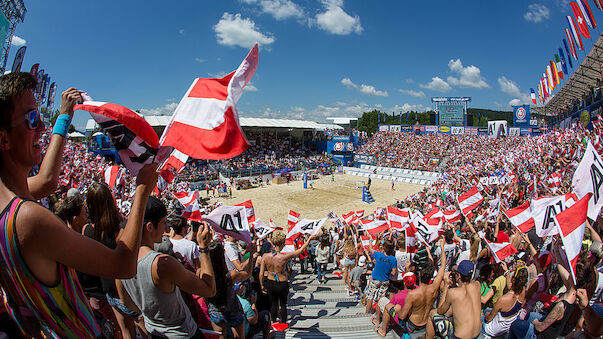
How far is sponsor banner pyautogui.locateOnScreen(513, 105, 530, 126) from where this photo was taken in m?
45.2

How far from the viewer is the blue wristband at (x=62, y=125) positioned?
202 centimetres

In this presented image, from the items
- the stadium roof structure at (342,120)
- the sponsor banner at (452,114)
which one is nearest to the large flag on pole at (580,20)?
the sponsor banner at (452,114)

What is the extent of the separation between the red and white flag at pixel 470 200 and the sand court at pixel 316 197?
1174cm

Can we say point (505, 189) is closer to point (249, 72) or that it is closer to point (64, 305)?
point (249, 72)

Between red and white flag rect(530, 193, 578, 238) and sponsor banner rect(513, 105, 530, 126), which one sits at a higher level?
sponsor banner rect(513, 105, 530, 126)

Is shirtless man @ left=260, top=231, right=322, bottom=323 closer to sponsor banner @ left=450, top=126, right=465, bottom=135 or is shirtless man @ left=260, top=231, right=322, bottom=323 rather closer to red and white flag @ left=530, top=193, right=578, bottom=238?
red and white flag @ left=530, top=193, right=578, bottom=238

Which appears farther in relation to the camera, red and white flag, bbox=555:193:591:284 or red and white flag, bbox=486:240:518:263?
red and white flag, bbox=486:240:518:263

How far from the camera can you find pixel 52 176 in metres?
2.03

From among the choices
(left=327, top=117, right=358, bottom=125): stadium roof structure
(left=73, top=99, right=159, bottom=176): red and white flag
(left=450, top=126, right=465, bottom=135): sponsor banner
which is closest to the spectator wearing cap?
(left=73, top=99, right=159, bottom=176): red and white flag

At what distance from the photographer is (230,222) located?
15.4 feet

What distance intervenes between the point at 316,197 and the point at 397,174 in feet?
43.4

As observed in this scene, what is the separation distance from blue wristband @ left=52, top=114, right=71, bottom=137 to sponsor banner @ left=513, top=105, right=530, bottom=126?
55585 mm

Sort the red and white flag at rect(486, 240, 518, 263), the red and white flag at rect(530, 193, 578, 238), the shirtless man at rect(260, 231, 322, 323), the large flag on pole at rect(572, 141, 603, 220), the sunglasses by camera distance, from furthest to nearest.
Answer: the red and white flag at rect(486, 240, 518, 263), the red and white flag at rect(530, 193, 578, 238), the shirtless man at rect(260, 231, 322, 323), the large flag on pole at rect(572, 141, 603, 220), the sunglasses

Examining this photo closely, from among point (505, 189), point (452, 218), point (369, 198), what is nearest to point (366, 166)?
point (369, 198)
